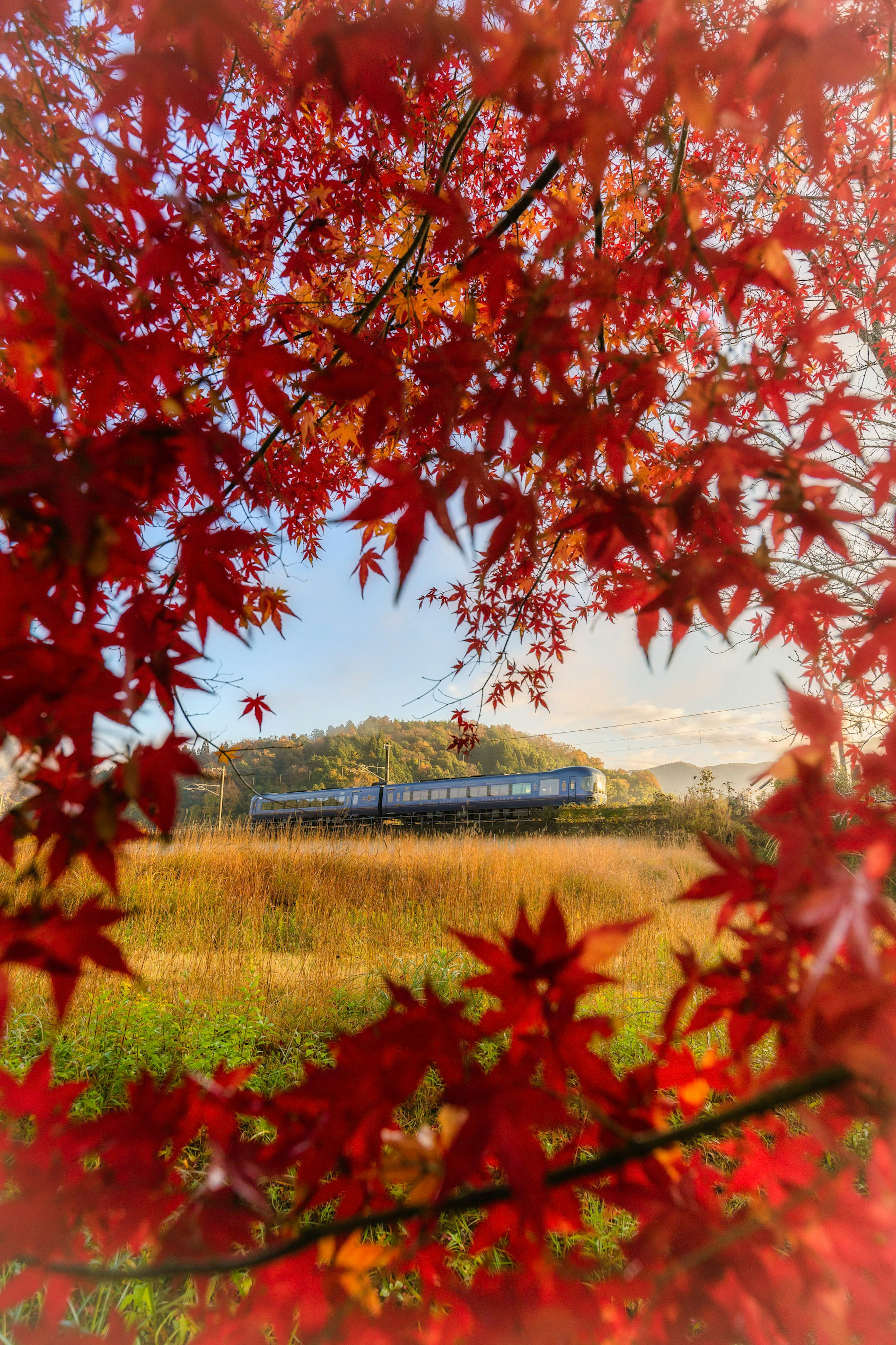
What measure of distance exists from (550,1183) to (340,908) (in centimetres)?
454

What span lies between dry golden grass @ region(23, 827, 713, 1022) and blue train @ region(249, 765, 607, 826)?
29.0 feet

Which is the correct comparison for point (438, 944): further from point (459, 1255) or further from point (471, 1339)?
point (471, 1339)

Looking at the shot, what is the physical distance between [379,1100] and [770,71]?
1416 mm

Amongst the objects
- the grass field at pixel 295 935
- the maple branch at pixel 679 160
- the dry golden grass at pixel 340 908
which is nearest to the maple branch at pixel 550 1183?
→ the grass field at pixel 295 935

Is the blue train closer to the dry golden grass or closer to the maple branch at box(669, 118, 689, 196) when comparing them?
the dry golden grass

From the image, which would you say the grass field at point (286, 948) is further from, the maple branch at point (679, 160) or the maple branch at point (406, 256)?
the maple branch at point (679, 160)

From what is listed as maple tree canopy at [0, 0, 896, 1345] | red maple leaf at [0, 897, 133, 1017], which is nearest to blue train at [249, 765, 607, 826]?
maple tree canopy at [0, 0, 896, 1345]

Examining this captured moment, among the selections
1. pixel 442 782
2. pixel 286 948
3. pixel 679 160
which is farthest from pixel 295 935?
pixel 442 782

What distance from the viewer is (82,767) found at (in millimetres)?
708

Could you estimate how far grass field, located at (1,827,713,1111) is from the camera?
8.63 feet

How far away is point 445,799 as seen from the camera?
16.8m

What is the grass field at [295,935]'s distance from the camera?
8.63 ft

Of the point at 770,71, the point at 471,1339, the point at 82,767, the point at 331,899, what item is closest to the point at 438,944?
the point at 331,899

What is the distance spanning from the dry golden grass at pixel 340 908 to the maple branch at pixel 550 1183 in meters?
2.21
